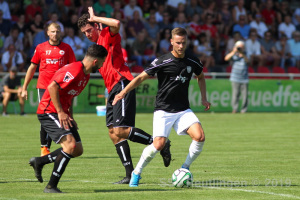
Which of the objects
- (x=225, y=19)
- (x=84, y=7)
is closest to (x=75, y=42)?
(x=84, y=7)

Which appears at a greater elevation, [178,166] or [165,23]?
[165,23]

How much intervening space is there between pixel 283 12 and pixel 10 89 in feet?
50.1

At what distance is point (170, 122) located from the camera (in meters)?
8.48

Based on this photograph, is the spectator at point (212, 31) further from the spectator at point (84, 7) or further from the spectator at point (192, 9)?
the spectator at point (84, 7)

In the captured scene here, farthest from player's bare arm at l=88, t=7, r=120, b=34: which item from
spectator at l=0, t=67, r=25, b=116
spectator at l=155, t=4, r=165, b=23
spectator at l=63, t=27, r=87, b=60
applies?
spectator at l=155, t=4, r=165, b=23

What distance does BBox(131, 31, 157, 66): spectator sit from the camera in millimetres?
24386

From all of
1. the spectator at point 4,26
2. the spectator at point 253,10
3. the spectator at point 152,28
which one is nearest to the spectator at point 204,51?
the spectator at point 152,28

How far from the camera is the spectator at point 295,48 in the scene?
1116 inches

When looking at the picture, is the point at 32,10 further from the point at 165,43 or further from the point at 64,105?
the point at 64,105

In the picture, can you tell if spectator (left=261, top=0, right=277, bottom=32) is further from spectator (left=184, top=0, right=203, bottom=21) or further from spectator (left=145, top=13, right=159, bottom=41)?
spectator (left=145, top=13, right=159, bottom=41)

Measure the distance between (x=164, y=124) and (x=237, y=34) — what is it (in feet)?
59.3

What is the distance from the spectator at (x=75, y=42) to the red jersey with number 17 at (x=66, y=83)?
47.7 feet

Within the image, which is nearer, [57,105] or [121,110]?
[57,105]

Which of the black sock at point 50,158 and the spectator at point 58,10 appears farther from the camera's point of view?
the spectator at point 58,10
